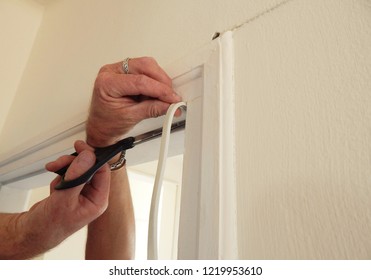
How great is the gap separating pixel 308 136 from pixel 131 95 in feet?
0.88

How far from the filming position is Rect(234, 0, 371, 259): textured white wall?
0.24 metres

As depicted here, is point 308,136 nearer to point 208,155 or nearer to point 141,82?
point 208,155

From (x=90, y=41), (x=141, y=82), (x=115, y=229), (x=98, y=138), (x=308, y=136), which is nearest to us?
(x=308, y=136)

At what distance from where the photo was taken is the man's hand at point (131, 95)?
41 cm

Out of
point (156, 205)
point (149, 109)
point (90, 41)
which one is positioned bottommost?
point (156, 205)

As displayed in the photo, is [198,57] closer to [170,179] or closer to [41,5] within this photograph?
[41,5]

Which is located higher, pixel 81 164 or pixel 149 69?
pixel 149 69

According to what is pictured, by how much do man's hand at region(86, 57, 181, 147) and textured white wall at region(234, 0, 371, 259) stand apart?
122 mm

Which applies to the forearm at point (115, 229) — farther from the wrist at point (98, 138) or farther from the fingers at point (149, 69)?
the fingers at point (149, 69)

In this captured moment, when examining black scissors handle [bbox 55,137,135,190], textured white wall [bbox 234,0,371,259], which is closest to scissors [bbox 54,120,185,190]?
black scissors handle [bbox 55,137,135,190]

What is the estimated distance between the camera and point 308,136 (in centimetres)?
27

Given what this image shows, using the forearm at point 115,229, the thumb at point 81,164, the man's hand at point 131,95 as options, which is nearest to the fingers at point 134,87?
the man's hand at point 131,95

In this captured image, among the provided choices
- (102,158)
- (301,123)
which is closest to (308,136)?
(301,123)
